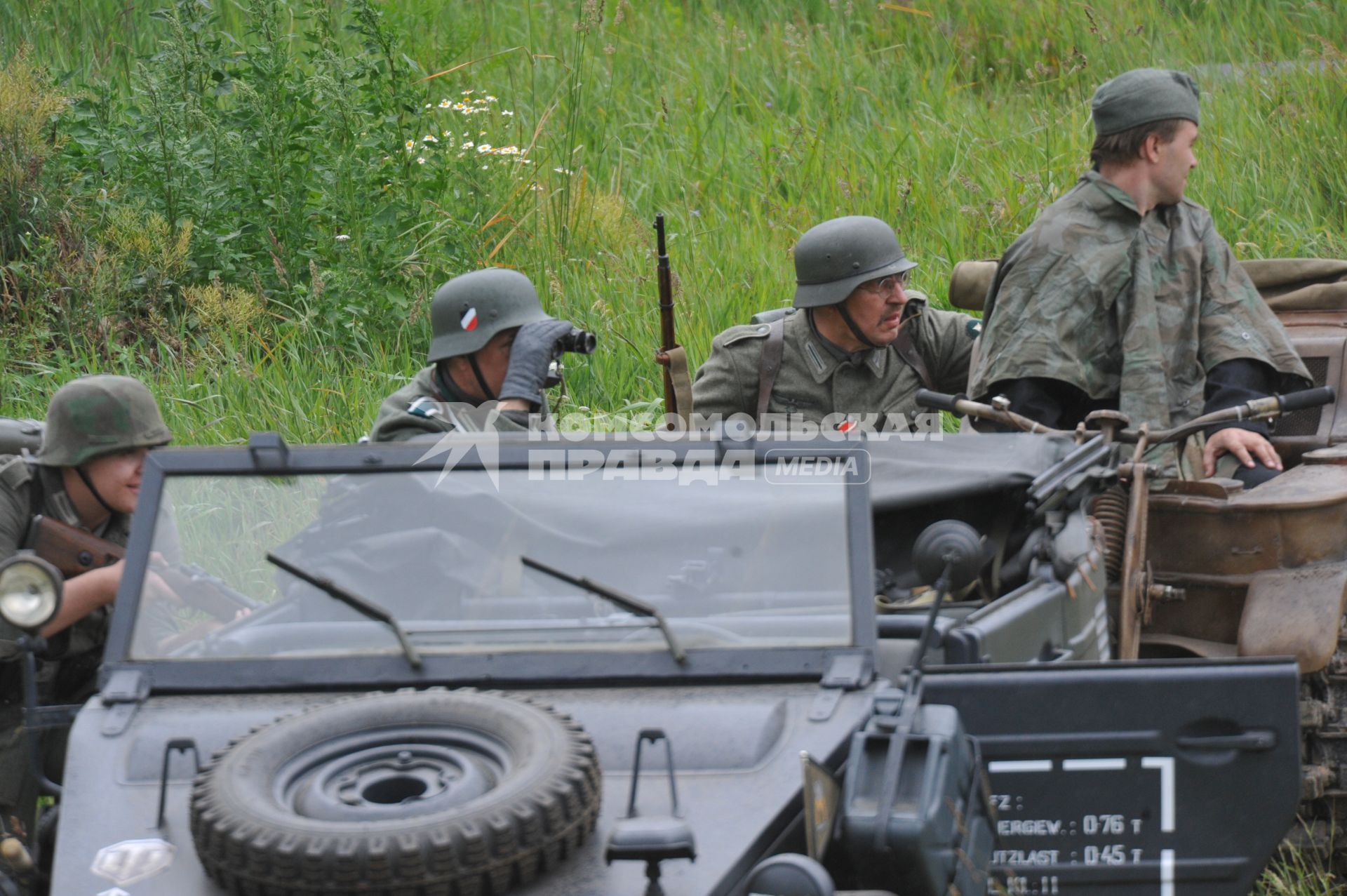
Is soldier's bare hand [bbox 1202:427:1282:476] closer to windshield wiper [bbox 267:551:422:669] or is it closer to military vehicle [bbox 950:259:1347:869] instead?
military vehicle [bbox 950:259:1347:869]

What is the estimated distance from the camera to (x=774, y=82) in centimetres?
1075

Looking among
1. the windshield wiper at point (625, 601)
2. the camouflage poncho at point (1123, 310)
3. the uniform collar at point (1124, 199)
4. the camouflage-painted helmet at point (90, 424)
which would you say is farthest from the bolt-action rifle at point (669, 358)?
the windshield wiper at point (625, 601)

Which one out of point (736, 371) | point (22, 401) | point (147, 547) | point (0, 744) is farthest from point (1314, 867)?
point (22, 401)

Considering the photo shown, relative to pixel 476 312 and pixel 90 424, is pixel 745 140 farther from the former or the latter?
pixel 90 424

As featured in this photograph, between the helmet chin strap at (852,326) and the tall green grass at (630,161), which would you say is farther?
the tall green grass at (630,161)

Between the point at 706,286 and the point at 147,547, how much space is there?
522cm

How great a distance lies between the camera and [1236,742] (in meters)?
3.03

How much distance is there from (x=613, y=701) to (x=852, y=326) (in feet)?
10.4

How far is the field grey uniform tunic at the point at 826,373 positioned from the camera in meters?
6.14

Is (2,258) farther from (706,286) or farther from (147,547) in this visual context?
(147,547)

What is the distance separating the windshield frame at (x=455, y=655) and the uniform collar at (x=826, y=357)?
257cm

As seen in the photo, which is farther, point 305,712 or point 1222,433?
point 1222,433

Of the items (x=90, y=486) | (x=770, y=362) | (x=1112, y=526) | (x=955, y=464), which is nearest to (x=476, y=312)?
(x=770, y=362)

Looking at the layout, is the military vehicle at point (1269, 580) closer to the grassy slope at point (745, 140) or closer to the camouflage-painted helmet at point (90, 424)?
the camouflage-painted helmet at point (90, 424)
